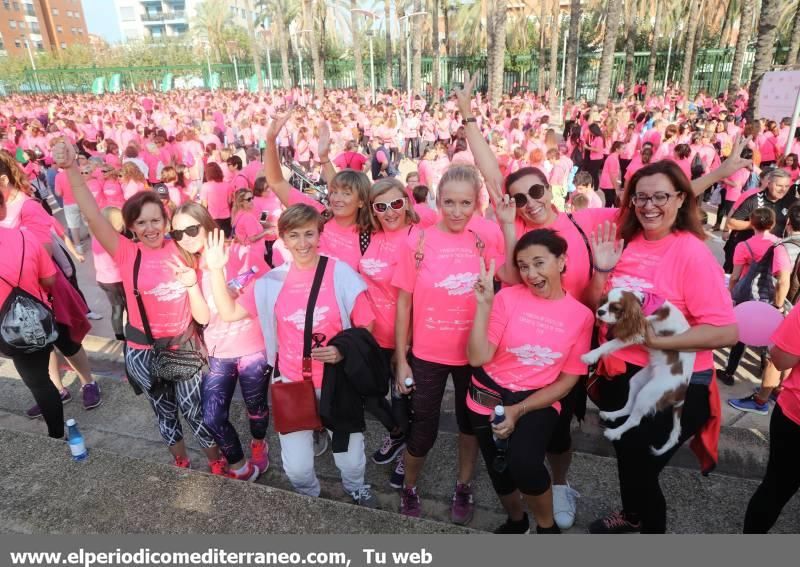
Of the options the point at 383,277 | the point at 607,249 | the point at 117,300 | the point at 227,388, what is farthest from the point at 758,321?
the point at 117,300

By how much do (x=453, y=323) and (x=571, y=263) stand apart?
72cm

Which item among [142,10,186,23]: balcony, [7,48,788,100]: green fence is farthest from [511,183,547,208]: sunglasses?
[142,10,186,23]: balcony

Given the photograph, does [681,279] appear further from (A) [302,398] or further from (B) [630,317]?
(A) [302,398]

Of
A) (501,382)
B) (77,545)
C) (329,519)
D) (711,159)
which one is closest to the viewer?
(77,545)

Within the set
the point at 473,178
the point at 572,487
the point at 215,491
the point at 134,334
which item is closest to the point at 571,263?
the point at 473,178

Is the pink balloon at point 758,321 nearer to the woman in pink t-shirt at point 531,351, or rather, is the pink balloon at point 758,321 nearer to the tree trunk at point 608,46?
the woman in pink t-shirt at point 531,351

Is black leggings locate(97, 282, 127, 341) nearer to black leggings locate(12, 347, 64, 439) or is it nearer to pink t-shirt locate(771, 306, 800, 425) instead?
black leggings locate(12, 347, 64, 439)

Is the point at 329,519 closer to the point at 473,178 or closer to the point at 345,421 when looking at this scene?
the point at 345,421

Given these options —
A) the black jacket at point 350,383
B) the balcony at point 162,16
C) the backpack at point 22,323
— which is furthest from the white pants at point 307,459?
the balcony at point 162,16

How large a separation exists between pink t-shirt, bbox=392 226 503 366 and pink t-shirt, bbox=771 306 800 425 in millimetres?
1385

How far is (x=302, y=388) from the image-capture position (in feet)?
9.04

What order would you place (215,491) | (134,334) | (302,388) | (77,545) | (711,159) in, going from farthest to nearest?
1. (711,159)
2. (134,334)
3. (302,388)
4. (215,491)
5. (77,545)

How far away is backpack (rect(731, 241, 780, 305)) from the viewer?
13.4ft

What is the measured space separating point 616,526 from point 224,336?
8.13 feet
